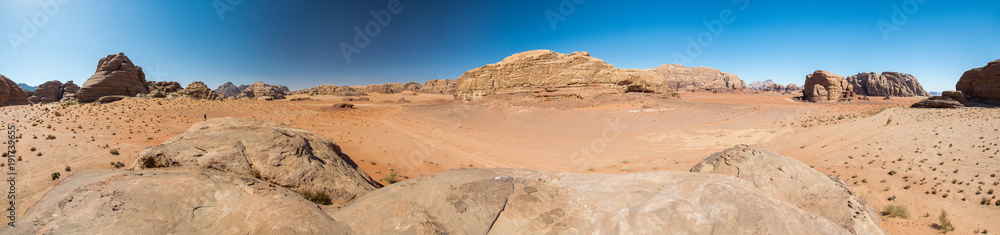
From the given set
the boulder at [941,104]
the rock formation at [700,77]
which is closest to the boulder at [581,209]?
the boulder at [941,104]

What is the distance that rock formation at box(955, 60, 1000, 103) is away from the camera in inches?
803

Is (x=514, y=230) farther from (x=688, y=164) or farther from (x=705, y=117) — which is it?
(x=705, y=117)

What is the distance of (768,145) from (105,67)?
41.1m

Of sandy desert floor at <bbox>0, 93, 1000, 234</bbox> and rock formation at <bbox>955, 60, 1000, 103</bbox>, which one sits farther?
rock formation at <bbox>955, 60, 1000, 103</bbox>

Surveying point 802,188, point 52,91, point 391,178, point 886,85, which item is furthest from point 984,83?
point 52,91

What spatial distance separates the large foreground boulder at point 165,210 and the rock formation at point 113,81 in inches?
1100

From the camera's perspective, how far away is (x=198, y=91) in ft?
97.2

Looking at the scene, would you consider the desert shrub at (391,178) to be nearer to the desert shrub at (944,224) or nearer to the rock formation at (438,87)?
the desert shrub at (944,224)

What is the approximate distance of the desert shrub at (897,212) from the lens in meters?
5.03

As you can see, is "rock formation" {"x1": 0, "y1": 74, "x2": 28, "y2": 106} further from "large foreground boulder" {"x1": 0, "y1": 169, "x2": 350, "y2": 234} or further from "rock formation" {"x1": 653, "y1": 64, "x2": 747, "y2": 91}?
"rock formation" {"x1": 653, "y1": 64, "x2": 747, "y2": 91}

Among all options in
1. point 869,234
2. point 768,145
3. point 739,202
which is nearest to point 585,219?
point 739,202

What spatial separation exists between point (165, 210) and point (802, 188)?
820 centimetres

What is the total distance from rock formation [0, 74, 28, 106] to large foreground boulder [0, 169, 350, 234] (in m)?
30.2

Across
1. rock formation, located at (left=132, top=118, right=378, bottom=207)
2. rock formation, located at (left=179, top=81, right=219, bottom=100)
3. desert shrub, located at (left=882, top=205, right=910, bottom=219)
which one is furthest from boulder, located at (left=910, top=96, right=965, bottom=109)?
rock formation, located at (left=179, top=81, right=219, bottom=100)
